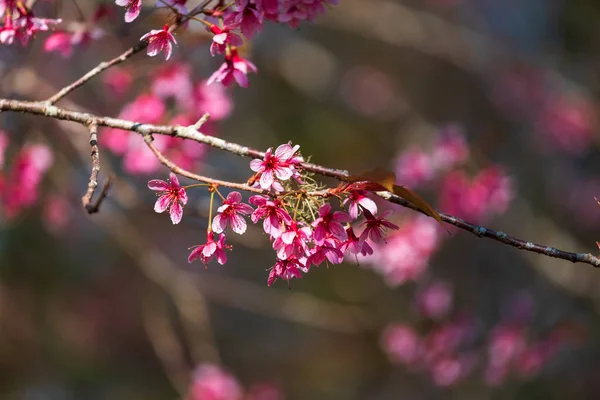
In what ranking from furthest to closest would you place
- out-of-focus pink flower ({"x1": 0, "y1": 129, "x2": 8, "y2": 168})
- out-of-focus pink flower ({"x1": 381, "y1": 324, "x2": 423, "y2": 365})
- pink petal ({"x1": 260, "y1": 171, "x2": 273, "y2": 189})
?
out-of-focus pink flower ({"x1": 381, "y1": 324, "x2": 423, "y2": 365}) < out-of-focus pink flower ({"x1": 0, "y1": 129, "x2": 8, "y2": 168}) < pink petal ({"x1": 260, "y1": 171, "x2": 273, "y2": 189})

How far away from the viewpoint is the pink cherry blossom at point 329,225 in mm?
950

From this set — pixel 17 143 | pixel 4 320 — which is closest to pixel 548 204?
pixel 17 143

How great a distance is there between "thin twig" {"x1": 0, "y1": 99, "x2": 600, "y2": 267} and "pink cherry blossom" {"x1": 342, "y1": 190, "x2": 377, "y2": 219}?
2 cm

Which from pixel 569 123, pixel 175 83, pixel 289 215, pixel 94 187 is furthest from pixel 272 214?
pixel 569 123

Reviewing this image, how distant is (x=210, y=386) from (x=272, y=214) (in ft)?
6.08

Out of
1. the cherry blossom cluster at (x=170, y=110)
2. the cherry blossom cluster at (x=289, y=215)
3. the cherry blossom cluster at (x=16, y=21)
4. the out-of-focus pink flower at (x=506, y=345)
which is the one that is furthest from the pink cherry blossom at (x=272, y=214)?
the out-of-focus pink flower at (x=506, y=345)

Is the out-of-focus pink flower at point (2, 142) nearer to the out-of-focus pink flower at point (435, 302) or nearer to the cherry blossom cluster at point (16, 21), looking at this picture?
the cherry blossom cluster at point (16, 21)

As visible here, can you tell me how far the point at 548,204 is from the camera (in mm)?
4406

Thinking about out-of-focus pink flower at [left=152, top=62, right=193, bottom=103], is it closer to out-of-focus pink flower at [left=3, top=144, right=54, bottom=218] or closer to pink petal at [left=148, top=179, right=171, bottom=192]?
out-of-focus pink flower at [left=3, top=144, right=54, bottom=218]

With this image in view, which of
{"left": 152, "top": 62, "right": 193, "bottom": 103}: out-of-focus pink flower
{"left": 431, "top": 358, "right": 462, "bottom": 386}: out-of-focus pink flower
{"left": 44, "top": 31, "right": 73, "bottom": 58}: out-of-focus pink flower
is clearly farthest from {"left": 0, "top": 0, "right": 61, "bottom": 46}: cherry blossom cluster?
{"left": 431, "top": 358, "right": 462, "bottom": 386}: out-of-focus pink flower

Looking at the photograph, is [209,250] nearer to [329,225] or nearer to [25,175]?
[329,225]

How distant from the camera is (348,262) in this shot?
3.99 meters

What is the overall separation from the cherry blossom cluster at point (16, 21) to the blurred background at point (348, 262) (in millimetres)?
281

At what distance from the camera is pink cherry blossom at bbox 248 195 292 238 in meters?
0.95
